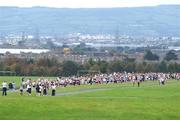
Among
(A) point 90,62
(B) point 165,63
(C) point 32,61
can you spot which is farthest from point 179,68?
(C) point 32,61

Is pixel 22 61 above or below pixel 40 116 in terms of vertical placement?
above

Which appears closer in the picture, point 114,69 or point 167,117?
point 167,117

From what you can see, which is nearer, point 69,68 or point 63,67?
point 63,67

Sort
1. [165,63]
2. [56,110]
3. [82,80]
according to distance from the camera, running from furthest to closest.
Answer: [165,63] → [82,80] → [56,110]

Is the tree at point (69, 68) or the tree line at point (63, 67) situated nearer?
the tree line at point (63, 67)

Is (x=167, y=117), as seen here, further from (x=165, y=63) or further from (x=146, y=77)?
(x=165, y=63)

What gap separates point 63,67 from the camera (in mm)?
120188

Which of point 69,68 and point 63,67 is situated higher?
point 63,67

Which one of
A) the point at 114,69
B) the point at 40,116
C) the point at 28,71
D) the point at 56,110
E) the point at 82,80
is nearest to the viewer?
the point at 40,116

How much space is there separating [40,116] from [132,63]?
10045 cm

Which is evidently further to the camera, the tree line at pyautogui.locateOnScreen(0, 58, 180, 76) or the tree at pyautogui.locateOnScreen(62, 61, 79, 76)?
the tree at pyautogui.locateOnScreen(62, 61, 79, 76)

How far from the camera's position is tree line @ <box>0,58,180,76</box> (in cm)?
11819

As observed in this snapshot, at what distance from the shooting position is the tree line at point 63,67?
388 feet

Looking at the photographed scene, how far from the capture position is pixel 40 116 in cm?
3155
